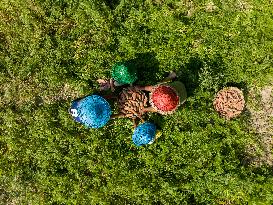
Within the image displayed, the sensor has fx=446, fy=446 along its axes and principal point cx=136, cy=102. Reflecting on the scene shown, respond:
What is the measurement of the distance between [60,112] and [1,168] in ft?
5.24

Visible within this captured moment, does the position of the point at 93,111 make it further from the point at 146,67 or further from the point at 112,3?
the point at 112,3

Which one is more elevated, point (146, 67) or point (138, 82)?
point (146, 67)

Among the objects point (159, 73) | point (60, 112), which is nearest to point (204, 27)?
point (159, 73)

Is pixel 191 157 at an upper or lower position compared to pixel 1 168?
upper

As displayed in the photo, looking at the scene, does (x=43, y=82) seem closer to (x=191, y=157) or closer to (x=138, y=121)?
(x=138, y=121)

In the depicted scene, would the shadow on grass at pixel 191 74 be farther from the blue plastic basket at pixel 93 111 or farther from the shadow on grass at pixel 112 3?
the shadow on grass at pixel 112 3

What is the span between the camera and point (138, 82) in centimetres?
862

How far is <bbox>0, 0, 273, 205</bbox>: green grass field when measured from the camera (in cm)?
840

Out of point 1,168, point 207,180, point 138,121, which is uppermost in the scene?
point 138,121

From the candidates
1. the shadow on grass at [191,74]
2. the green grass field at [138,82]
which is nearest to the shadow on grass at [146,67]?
the green grass field at [138,82]

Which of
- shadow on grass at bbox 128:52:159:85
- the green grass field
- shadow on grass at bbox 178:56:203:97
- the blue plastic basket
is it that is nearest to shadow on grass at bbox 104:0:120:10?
the green grass field

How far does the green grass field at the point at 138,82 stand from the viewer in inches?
331

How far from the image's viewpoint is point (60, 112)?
28.5ft

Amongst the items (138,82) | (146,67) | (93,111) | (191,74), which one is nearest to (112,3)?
(146,67)
